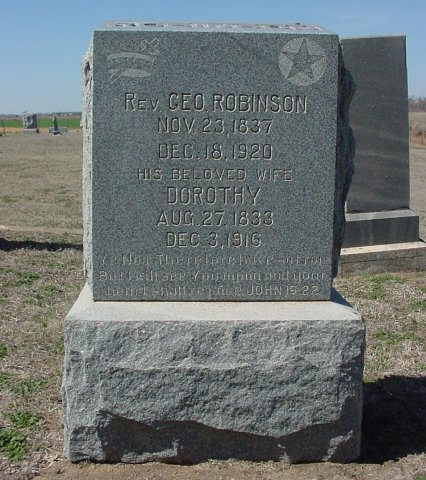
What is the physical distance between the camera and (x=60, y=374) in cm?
466

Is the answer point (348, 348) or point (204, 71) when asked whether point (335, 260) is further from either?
point (204, 71)

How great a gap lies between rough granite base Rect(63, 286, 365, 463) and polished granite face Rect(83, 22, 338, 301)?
0.20 meters

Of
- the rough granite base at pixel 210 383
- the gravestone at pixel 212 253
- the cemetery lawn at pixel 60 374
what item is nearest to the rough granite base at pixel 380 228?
the cemetery lawn at pixel 60 374

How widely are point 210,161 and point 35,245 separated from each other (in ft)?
18.3

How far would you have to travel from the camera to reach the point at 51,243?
8.94 metres

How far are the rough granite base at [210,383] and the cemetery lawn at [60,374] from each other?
0.11m

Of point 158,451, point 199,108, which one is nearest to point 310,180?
point 199,108

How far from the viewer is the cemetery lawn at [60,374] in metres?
3.53

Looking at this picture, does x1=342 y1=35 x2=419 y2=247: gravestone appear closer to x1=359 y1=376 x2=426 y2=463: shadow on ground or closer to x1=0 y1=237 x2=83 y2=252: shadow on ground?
x1=359 y1=376 x2=426 y2=463: shadow on ground

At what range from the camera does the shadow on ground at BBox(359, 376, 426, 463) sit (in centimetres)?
377

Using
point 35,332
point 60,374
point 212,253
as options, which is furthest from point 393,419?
point 35,332

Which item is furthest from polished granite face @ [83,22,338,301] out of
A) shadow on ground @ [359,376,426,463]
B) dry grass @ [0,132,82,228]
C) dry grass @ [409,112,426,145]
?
dry grass @ [409,112,426,145]

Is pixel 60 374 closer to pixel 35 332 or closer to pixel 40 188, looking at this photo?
pixel 35 332

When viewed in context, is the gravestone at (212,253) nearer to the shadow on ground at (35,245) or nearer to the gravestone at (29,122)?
the shadow on ground at (35,245)
